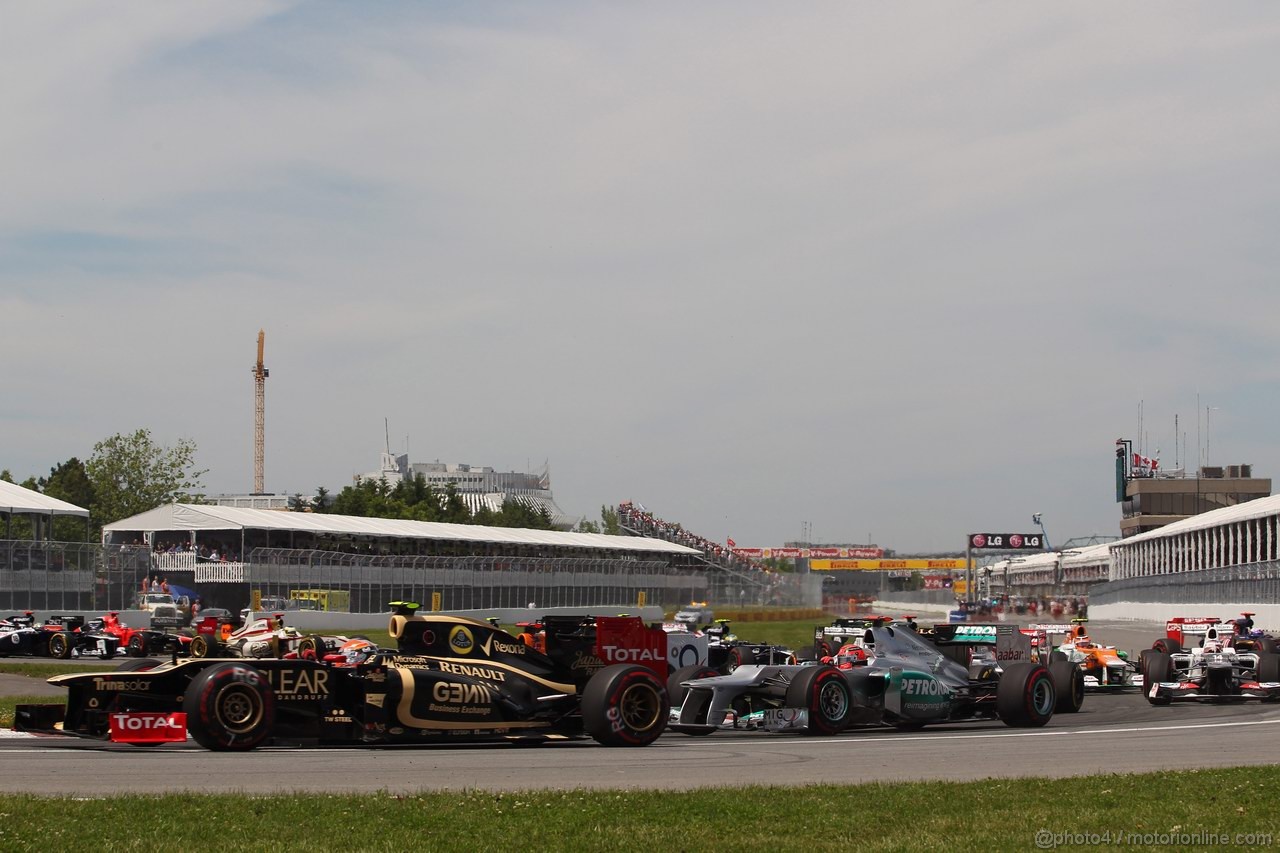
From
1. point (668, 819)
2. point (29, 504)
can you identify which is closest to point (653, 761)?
point (668, 819)

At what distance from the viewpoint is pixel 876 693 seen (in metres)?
18.7

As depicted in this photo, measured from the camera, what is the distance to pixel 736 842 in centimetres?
922

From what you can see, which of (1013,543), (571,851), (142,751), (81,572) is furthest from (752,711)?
(1013,543)

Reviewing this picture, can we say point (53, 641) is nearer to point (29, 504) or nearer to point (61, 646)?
point (61, 646)

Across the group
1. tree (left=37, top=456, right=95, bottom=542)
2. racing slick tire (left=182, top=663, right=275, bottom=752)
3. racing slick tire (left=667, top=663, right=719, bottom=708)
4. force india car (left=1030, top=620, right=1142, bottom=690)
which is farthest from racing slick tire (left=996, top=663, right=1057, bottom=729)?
tree (left=37, top=456, right=95, bottom=542)

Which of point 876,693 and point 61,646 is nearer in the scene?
point 876,693

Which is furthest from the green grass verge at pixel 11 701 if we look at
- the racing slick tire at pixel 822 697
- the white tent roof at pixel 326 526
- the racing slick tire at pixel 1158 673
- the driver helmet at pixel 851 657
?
the white tent roof at pixel 326 526

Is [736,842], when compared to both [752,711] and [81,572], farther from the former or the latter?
[81,572]

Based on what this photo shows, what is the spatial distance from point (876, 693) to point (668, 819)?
9.18 metres

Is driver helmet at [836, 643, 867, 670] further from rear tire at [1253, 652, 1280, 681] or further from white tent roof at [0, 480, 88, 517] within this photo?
white tent roof at [0, 480, 88, 517]

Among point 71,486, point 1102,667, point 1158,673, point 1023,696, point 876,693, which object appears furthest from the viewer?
point 71,486

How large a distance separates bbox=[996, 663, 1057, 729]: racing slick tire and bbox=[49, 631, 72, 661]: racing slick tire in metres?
26.7

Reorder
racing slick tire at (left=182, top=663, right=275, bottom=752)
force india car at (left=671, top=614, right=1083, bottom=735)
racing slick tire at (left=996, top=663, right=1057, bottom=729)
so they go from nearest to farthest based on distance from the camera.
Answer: racing slick tire at (left=182, top=663, right=275, bottom=752) < force india car at (left=671, top=614, right=1083, bottom=735) < racing slick tire at (left=996, top=663, right=1057, bottom=729)

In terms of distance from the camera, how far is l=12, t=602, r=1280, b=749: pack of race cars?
570 inches
